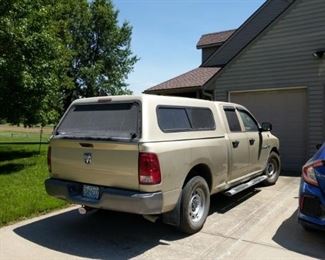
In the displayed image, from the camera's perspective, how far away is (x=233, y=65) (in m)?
13.0

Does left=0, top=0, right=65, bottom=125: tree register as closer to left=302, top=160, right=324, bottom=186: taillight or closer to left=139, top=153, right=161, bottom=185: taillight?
left=139, top=153, right=161, bottom=185: taillight

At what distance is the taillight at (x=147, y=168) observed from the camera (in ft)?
16.0

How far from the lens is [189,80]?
639 inches

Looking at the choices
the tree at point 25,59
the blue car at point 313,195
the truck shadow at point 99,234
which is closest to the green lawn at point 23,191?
the truck shadow at point 99,234

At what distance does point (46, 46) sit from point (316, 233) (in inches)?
356

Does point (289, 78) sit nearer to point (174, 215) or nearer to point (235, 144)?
point (235, 144)

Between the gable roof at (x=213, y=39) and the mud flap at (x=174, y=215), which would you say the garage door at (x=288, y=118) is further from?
the gable roof at (x=213, y=39)

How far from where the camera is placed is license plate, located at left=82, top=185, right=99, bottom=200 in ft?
17.3

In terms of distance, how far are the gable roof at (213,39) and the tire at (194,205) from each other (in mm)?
15262

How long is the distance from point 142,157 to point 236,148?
2711 mm

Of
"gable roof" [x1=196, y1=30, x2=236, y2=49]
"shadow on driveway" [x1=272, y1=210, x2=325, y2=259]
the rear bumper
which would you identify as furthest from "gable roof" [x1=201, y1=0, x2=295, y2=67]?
the rear bumper

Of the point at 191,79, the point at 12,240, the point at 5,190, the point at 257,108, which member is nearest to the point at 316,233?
the point at 12,240

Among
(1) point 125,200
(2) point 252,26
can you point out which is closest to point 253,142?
(1) point 125,200

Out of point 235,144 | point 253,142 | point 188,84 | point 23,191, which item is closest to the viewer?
point 235,144
